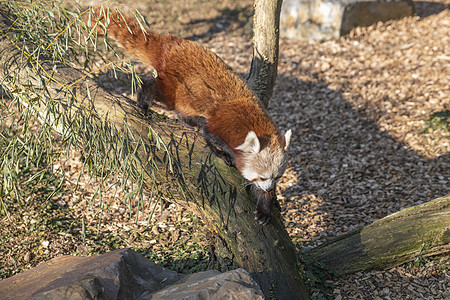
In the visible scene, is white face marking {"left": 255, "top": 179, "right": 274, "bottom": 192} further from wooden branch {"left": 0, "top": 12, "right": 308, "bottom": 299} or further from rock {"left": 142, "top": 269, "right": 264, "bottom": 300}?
rock {"left": 142, "top": 269, "right": 264, "bottom": 300}

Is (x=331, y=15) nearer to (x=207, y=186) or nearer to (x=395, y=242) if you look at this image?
(x=395, y=242)

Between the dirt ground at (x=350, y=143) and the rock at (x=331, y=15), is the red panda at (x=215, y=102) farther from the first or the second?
the rock at (x=331, y=15)

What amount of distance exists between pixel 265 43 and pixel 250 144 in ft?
3.60

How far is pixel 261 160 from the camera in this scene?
3.22 metres

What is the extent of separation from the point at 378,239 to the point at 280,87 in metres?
4.35

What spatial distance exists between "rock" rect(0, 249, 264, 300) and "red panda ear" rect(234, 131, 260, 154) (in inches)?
37.5

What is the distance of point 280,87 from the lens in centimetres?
738

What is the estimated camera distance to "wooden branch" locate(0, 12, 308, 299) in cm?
295

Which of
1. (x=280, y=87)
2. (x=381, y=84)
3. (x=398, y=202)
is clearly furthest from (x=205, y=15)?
(x=398, y=202)

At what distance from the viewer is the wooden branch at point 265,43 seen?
3697 millimetres

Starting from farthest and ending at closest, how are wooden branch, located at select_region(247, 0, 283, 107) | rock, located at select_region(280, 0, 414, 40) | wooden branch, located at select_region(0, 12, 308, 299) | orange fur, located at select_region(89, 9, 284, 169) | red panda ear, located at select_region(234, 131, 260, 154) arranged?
rock, located at select_region(280, 0, 414, 40)
wooden branch, located at select_region(247, 0, 283, 107)
orange fur, located at select_region(89, 9, 284, 169)
red panda ear, located at select_region(234, 131, 260, 154)
wooden branch, located at select_region(0, 12, 308, 299)

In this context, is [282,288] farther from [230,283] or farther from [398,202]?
[398,202]

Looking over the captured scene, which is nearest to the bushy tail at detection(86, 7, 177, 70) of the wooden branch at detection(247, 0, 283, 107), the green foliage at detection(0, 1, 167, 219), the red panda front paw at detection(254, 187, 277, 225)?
the green foliage at detection(0, 1, 167, 219)

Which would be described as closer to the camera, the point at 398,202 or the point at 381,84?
the point at 398,202
